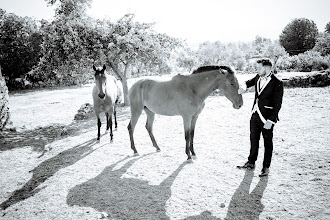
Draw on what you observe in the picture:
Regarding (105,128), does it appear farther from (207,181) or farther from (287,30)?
(287,30)

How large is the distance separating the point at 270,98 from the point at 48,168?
569cm

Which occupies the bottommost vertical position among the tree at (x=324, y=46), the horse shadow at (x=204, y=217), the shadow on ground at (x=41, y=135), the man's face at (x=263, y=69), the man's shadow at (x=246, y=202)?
the horse shadow at (x=204, y=217)

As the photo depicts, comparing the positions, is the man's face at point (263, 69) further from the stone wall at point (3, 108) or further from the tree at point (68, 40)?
the stone wall at point (3, 108)

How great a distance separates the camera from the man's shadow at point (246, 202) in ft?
12.0

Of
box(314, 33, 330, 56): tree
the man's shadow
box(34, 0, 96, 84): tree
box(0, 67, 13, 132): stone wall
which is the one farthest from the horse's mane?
box(314, 33, 330, 56): tree

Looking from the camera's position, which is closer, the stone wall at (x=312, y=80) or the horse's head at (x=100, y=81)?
the horse's head at (x=100, y=81)

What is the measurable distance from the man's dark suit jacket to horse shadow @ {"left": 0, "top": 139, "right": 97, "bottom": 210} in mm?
4986

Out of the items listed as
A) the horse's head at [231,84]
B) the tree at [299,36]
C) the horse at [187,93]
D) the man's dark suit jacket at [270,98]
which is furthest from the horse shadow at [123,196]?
the tree at [299,36]

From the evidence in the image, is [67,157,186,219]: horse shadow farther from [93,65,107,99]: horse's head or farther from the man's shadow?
[93,65,107,99]: horse's head

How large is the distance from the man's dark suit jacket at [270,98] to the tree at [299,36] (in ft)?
191

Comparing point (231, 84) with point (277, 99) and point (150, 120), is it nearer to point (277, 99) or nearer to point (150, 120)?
point (277, 99)

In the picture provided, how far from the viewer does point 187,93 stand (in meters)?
5.61

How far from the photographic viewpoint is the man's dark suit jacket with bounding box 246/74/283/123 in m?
4.43

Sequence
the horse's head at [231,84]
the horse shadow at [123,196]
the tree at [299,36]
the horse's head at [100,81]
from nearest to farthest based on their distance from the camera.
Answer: the horse shadow at [123,196]
the horse's head at [231,84]
the horse's head at [100,81]
the tree at [299,36]
